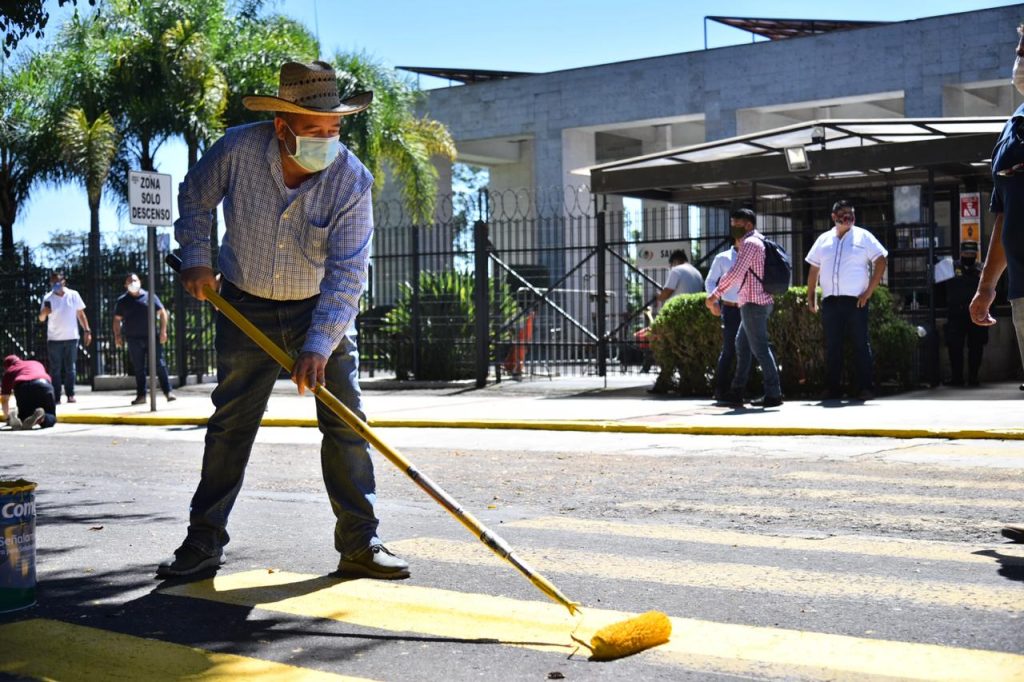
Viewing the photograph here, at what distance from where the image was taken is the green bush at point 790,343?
15008 millimetres

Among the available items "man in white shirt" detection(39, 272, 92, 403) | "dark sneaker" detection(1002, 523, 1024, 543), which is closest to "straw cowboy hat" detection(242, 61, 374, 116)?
"dark sneaker" detection(1002, 523, 1024, 543)

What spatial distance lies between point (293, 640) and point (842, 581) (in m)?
2.06

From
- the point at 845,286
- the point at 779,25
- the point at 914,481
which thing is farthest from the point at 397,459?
the point at 779,25

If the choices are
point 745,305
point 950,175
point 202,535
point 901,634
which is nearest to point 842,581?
point 901,634

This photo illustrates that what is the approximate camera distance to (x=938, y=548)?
5574 millimetres

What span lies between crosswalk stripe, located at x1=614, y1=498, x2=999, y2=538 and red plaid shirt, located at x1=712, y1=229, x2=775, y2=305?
6.39m

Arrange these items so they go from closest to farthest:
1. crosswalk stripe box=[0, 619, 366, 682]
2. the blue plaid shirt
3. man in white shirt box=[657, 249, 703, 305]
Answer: crosswalk stripe box=[0, 619, 366, 682] < the blue plaid shirt < man in white shirt box=[657, 249, 703, 305]

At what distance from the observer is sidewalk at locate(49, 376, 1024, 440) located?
11398 mm

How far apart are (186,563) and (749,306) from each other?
360 inches

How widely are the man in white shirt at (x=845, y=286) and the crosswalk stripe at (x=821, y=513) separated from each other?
714cm

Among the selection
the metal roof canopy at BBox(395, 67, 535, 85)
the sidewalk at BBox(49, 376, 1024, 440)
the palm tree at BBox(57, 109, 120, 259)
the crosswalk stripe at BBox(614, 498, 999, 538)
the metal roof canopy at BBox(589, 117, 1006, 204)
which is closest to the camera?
the crosswalk stripe at BBox(614, 498, 999, 538)

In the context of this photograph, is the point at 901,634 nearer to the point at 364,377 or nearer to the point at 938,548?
the point at 938,548

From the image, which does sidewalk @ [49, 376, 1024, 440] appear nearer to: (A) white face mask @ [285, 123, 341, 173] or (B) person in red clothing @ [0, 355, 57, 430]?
(B) person in red clothing @ [0, 355, 57, 430]

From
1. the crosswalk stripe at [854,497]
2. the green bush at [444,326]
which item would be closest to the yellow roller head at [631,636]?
the crosswalk stripe at [854,497]
